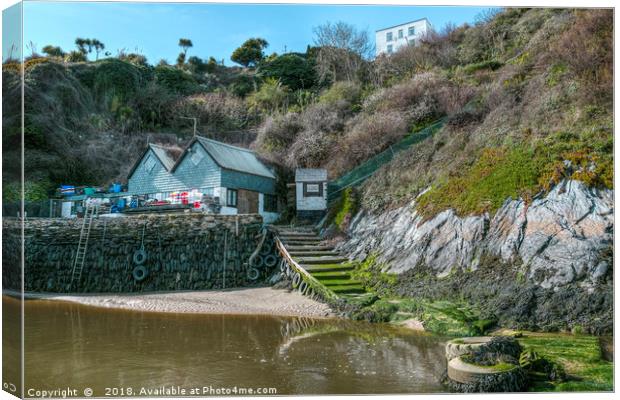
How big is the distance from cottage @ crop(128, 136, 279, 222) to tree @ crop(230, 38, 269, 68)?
14849mm

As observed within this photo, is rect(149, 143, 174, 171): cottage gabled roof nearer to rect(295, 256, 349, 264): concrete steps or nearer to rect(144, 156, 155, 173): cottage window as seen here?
rect(144, 156, 155, 173): cottage window

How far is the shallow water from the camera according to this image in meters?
5.77

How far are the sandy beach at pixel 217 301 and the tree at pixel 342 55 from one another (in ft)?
52.3

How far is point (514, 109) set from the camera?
16016 millimetres

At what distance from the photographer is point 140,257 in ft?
53.9

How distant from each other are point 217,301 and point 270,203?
328 inches

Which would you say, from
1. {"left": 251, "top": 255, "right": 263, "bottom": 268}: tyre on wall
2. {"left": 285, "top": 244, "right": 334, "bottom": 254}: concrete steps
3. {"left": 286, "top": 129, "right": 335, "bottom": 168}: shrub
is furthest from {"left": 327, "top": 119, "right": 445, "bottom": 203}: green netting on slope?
{"left": 251, "top": 255, "right": 263, "bottom": 268}: tyre on wall

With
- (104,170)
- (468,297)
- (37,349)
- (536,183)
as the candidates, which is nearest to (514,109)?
(536,183)

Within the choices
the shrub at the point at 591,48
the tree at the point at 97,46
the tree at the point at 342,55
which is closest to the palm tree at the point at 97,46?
the tree at the point at 97,46

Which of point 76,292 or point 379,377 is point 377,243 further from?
point 76,292

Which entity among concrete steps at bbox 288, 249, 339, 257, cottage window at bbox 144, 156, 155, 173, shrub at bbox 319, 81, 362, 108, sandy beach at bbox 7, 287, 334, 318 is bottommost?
sandy beach at bbox 7, 287, 334, 318

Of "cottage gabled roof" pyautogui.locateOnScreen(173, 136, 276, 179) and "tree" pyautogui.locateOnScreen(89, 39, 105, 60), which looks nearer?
"cottage gabled roof" pyautogui.locateOnScreen(173, 136, 276, 179)

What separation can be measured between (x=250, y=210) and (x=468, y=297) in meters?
11.6

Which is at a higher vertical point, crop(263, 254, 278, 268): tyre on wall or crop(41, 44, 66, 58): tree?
crop(41, 44, 66, 58): tree
